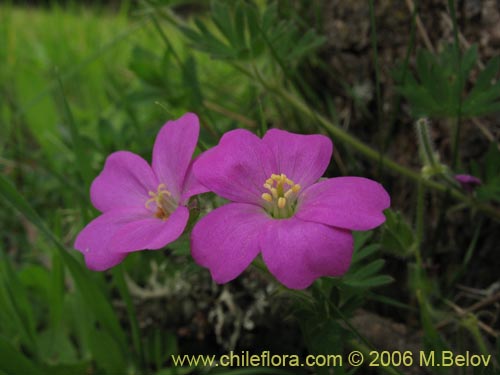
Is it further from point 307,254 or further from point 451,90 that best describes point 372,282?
point 451,90

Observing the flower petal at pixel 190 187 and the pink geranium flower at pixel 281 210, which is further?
the flower petal at pixel 190 187

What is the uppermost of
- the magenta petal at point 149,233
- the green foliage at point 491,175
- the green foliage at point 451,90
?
the magenta petal at point 149,233

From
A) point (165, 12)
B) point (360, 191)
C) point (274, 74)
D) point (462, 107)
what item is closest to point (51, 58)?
point (165, 12)

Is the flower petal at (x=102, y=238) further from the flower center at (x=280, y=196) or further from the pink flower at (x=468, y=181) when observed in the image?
the pink flower at (x=468, y=181)

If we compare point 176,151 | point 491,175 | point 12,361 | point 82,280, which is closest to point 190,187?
point 176,151

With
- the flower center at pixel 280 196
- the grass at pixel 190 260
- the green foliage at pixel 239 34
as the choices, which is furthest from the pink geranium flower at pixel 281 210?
the green foliage at pixel 239 34

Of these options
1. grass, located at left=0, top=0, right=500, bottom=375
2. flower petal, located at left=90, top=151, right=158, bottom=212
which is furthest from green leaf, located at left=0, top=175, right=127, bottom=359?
flower petal, located at left=90, top=151, right=158, bottom=212

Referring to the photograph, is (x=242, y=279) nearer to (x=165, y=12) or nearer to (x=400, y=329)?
(x=400, y=329)
